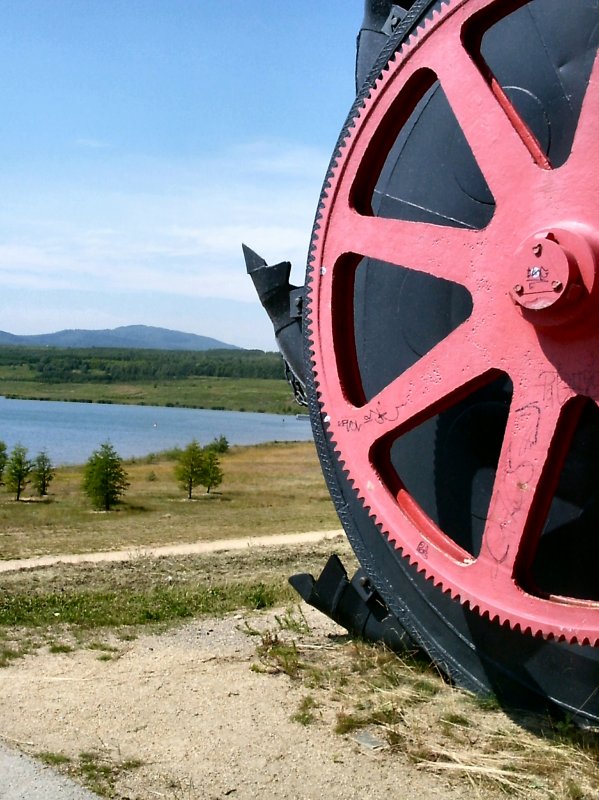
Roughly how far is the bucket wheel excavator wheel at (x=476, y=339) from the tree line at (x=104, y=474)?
35504mm

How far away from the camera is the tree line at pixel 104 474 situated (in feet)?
134

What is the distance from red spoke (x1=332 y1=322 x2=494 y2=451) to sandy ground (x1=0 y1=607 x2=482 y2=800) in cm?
167

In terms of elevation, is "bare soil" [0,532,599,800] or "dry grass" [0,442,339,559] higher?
"bare soil" [0,532,599,800]

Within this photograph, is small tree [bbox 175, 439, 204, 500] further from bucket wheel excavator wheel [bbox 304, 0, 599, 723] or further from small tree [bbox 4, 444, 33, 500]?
bucket wheel excavator wheel [bbox 304, 0, 599, 723]

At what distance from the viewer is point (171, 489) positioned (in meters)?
50.4

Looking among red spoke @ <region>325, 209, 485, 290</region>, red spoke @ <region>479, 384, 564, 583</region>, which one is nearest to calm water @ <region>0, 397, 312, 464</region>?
red spoke @ <region>325, 209, 485, 290</region>

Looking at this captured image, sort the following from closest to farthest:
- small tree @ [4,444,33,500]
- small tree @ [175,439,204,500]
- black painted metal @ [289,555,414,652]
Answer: black painted metal @ [289,555,414,652] → small tree @ [4,444,33,500] → small tree @ [175,439,204,500]

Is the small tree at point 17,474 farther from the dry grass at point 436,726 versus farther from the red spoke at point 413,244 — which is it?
the red spoke at point 413,244

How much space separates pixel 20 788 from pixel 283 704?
66.5 inches

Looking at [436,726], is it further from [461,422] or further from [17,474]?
[17,474]

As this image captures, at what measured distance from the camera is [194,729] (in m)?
5.52

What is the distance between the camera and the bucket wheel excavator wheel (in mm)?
4375

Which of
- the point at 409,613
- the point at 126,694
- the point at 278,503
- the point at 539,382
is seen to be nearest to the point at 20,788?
the point at 126,694

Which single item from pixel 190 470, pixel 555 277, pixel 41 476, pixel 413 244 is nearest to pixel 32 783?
pixel 413 244
